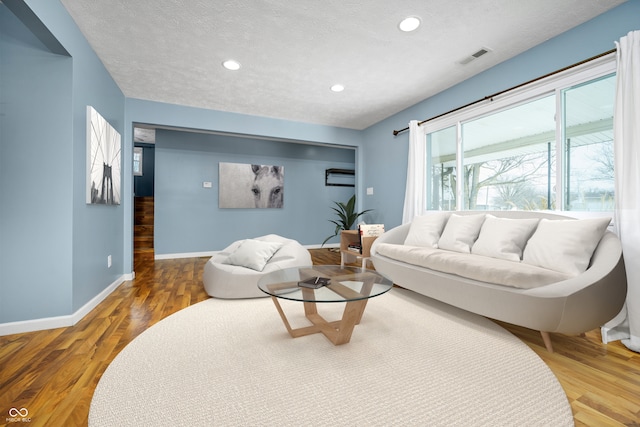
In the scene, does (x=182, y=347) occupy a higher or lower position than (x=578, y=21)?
lower

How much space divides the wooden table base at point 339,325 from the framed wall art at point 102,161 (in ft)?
6.57

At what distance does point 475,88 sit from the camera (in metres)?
Result: 3.12

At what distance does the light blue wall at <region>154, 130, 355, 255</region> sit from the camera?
4.99 m

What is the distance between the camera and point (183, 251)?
16.8 ft

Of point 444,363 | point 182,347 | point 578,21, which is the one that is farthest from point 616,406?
point 578,21

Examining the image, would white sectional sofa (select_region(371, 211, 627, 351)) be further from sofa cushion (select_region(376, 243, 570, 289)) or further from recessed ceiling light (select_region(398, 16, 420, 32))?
recessed ceiling light (select_region(398, 16, 420, 32))

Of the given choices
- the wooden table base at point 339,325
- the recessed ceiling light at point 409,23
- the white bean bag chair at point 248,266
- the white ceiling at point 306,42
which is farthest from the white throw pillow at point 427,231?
the recessed ceiling light at point 409,23

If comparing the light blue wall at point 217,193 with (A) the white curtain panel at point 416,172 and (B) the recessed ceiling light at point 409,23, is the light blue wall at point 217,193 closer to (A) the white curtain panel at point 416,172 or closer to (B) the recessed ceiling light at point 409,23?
(A) the white curtain panel at point 416,172

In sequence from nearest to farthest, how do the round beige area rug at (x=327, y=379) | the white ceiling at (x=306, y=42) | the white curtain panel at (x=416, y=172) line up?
1. the round beige area rug at (x=327, y=379)
2. the white ceiling at (x=306, y=42)
3. the white curtain panel at (x=416, y=172)

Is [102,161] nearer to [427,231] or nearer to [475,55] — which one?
[427,231]

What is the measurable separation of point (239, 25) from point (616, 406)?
10.6 ft

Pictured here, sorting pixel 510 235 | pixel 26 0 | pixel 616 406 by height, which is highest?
pixel 26 0

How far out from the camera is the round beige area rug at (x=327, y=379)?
1135 mm

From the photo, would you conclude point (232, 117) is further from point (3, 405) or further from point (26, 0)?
point (3, 405)
